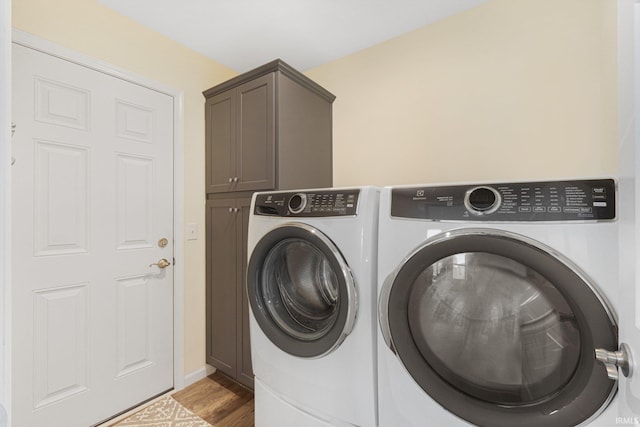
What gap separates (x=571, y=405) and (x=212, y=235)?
1.98 metres

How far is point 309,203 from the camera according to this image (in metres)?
1.21

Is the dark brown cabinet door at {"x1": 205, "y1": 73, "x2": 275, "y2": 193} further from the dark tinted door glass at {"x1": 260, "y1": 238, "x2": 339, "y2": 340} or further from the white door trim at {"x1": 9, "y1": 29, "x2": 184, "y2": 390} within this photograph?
the dark tinted door glass at {"x1": 260, "y1": 238, "x2": 339, "y2": 340}

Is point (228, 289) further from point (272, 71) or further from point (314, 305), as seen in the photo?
point (272, 71)

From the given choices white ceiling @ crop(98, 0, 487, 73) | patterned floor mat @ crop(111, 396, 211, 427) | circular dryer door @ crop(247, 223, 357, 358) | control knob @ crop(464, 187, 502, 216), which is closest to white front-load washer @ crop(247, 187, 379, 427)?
circular dryer door @ crop(247, 223, 357, 358)

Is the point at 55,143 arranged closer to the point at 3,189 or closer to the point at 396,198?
the point at 3,189

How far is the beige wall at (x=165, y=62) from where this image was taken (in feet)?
4.87

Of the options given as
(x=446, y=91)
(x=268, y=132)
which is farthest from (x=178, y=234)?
(x=446, y=91)

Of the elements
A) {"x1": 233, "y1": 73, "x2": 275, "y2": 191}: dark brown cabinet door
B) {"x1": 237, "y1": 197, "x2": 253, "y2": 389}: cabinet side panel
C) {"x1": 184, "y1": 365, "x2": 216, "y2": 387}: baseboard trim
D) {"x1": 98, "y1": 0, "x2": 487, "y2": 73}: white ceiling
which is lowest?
{"x1": 184, "y1": 365, "x2": 216, "y2": 387}: baseboard trim

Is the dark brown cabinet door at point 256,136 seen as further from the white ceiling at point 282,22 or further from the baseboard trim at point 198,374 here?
the baseboard trim at point 198,374

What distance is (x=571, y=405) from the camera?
729 millimetres

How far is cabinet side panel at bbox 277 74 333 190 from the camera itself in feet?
5.71

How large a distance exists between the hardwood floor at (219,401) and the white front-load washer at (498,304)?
1.13 m

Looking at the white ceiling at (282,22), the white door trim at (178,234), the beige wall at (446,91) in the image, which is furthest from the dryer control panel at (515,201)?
the white door trim at (178,234)

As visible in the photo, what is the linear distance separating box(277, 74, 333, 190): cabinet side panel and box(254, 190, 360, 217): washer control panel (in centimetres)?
36
